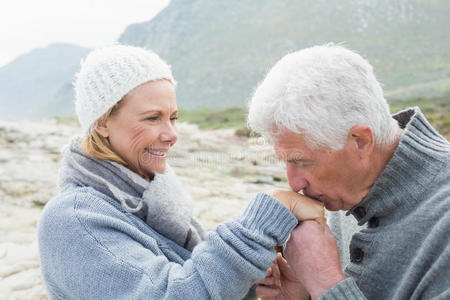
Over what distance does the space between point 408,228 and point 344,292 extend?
40 centimetres

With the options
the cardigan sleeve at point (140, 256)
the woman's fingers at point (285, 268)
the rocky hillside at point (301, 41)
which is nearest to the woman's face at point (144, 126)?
the cardigan sleeve at point (140, 256)

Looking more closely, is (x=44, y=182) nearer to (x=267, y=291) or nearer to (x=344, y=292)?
(x=267, y=291)

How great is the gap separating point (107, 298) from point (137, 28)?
548ft

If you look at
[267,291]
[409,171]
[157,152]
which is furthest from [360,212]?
[157,152]

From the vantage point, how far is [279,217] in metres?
1.95

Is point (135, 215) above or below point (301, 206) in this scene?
below

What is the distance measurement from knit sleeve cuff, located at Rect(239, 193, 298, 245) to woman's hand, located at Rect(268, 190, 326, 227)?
0.27ft

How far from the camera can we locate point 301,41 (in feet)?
293

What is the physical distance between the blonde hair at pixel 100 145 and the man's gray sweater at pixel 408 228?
1.33 meters

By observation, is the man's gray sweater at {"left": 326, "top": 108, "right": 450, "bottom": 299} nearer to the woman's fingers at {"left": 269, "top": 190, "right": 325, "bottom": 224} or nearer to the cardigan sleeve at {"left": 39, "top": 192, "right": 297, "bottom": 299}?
the woman's fingers at {"left": 269, "top": 190, "right": 325, "bottom": 224}

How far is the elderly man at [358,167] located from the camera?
1860 millimetres

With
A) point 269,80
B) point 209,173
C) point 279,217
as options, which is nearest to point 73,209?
point 279,217

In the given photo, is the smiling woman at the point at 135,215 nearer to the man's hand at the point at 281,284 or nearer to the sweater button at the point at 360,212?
the sweater button at the point at 360,212

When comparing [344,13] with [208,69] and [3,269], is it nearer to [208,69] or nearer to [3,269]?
[208,69]
